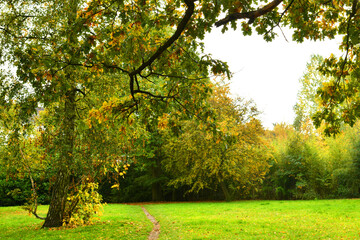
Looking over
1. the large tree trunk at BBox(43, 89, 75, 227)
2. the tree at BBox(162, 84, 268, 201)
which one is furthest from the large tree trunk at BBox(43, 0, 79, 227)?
the tree at BBox(162, 84, 268, 201)

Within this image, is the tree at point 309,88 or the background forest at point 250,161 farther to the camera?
the tree at point 309,88

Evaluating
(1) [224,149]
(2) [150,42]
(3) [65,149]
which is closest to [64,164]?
(3) [65,149]

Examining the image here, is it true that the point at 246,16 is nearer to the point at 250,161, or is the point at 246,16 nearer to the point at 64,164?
the point at 64,164

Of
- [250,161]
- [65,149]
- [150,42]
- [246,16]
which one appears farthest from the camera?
[250,161]

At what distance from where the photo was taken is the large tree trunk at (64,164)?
8.28 m

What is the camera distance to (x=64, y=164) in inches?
327

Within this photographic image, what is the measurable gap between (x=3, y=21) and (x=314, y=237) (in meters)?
10.2

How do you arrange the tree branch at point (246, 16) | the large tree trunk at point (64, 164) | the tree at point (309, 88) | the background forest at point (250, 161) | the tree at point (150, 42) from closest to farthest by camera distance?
the tree branch at point (246, 16) → the tree at point (150, 42) → the large tree trunk at point (64, 164) → the background forest at point (250, 161) → the tree at point (309, 88)

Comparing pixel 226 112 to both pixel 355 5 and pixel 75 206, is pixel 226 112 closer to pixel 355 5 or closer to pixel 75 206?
pixel 75 206

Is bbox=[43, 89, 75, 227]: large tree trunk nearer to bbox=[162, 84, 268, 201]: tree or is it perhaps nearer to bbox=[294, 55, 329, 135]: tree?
bbox=[162, 84, 268, 201]: tree

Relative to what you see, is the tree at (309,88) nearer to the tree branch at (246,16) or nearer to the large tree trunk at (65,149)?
the large tree trunk at (65,149)

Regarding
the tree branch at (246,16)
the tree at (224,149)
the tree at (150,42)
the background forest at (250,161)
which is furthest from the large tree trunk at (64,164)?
the tree at (224,149)

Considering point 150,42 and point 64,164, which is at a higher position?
point 150,42

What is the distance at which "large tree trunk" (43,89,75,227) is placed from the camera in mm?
8281
